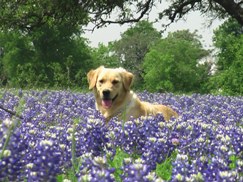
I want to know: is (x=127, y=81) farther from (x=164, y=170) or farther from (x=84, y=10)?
(x=84, y=10)

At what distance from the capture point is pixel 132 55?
79.7 m

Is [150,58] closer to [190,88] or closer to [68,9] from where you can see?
[190,88]

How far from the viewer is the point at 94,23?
28.2m

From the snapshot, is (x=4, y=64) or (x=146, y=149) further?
(x=4, y=64)

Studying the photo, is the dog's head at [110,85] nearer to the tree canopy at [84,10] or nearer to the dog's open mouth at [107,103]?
the dog's open mouth at [107,103]

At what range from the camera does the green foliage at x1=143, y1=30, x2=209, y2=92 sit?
7106 centimetres

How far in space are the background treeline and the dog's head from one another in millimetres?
26478

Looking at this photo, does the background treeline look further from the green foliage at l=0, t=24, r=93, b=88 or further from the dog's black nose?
the dog's black nose

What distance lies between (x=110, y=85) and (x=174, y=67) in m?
64.8

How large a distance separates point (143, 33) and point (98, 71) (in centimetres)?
7896

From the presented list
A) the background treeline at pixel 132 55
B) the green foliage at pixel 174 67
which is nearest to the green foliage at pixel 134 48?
the background treeline at pixel 132 55

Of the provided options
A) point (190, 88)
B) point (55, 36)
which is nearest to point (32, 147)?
point (55, 36)

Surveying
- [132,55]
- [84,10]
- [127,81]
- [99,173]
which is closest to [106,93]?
[127,81]

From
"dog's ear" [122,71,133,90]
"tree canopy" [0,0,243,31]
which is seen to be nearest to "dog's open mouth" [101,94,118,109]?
"dog's ear" [122,71,133,90]
